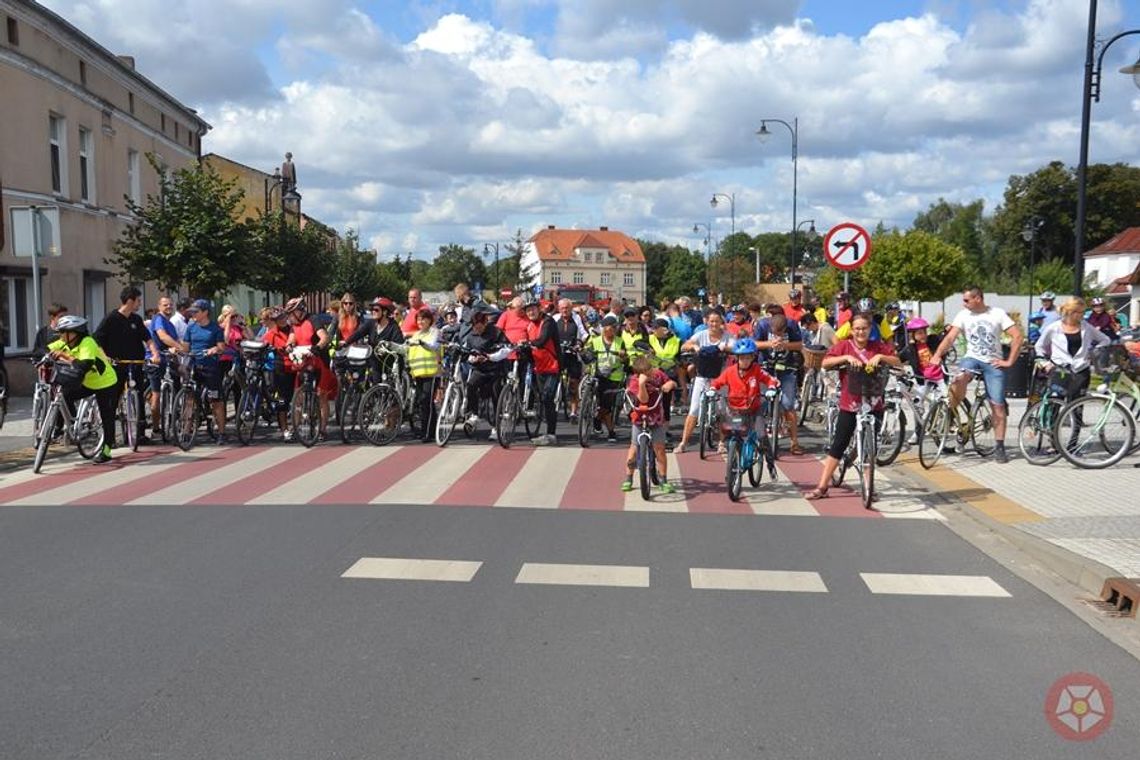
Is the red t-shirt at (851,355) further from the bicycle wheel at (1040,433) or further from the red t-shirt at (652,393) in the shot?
the bicycle wheel at (1040,433)

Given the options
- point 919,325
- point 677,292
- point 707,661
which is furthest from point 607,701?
point 677,292

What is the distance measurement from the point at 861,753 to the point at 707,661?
116 cm

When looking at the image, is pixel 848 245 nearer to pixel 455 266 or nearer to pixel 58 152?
pixel 58 152

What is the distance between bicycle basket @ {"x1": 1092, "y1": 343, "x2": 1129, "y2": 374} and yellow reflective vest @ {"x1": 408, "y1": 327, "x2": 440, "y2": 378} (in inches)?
300

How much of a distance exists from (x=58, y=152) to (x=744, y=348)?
20.9m

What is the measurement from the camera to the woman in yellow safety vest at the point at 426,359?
1360cm

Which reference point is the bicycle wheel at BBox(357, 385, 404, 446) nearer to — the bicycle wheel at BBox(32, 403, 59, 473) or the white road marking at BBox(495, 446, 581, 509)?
the white road marking at BBox(495, 446, 581, 509)

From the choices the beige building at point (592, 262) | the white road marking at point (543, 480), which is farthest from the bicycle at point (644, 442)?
the beige building at point (592, 262)

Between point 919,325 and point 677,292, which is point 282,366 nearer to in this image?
point 919,325

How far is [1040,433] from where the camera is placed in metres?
11.8

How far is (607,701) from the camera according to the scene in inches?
181

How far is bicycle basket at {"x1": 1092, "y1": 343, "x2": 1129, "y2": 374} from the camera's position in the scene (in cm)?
1124

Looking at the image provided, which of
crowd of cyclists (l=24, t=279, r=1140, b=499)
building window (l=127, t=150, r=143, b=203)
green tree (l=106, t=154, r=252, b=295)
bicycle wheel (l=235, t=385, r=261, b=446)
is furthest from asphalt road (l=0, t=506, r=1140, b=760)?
building window (l=127, t=150, r=143, b=203)

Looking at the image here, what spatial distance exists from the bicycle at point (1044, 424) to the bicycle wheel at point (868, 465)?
3.15 meters
